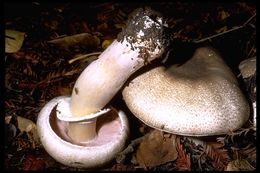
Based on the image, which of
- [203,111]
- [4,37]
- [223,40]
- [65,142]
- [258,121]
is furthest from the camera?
[223,40]

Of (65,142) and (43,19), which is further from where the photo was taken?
(43,19)

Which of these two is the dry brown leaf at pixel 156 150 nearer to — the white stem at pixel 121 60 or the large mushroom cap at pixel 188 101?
the large mushroom cap at pixel 188 101

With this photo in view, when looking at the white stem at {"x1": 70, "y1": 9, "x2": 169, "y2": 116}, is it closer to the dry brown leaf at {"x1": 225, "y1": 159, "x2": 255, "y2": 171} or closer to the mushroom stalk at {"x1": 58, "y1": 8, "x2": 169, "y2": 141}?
the mushroom stalk at {"x1": 58, "y1": 8, "x2": 169, "y2": 141}

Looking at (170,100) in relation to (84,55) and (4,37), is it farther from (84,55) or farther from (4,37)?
(4,37)

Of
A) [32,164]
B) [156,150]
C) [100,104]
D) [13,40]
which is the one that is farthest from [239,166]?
[13,40]

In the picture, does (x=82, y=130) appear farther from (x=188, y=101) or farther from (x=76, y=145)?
(x=188, y=101)

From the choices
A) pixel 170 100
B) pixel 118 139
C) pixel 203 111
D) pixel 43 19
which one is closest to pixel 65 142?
pixel 118 139
